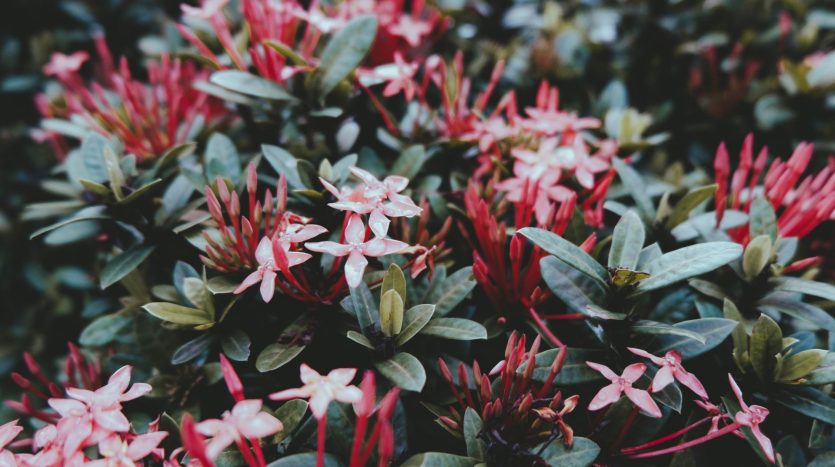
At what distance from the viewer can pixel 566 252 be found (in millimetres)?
891

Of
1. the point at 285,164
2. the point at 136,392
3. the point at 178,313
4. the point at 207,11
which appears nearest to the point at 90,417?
the point at 136,392

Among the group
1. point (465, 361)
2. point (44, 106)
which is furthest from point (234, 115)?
point (465, 361)

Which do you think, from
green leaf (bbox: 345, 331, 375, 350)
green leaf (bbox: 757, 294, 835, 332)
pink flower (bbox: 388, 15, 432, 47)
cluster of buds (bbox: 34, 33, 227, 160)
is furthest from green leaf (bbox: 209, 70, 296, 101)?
green leaf (bbox: 757, 294, 835, 332)

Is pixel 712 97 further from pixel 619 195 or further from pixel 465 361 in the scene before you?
pixel 465 361

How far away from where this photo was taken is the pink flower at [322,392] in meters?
0.68

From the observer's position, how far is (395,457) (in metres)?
0.87

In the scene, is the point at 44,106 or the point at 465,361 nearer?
the point at 465,361

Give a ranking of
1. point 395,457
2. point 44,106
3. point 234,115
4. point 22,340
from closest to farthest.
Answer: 1. point 395,457
2. point 234,115
3. point 44,106
4. point 22,340

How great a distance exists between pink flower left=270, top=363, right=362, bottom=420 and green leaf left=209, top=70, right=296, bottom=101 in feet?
2.16

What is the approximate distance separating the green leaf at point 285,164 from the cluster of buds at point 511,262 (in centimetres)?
33

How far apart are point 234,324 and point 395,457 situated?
37 centimetres

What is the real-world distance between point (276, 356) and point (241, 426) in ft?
0.81

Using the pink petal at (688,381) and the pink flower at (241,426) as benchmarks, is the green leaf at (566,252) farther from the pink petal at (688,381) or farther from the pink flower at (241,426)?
the pink flower at (241,426)

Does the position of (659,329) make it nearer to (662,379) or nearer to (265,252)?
(662,379)
